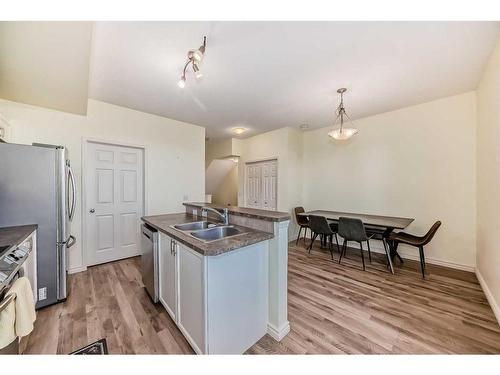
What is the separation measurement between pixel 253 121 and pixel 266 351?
3.67m

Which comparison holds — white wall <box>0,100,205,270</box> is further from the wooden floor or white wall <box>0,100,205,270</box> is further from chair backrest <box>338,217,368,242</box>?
chair backrest <box>338,217,368,242</box>

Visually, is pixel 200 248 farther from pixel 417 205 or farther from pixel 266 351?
pixel 417 205

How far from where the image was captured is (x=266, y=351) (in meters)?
1.49

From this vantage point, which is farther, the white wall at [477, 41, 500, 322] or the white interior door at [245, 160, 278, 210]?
the white interior door at [245, 160, 278, 210]

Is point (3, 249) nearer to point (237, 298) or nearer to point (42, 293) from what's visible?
point (42, 293)

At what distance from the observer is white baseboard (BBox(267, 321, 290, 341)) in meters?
1.60

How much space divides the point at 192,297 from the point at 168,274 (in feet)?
1.62

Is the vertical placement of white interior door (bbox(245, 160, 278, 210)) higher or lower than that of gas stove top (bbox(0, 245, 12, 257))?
higher

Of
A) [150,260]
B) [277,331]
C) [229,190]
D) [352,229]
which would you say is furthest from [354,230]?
[229,190]

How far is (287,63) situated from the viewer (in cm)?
216

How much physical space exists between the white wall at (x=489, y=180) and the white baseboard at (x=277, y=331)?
2.00 metres

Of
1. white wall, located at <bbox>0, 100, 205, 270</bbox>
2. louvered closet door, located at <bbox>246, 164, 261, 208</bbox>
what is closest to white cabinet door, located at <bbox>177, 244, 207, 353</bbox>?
white wall, located at <bbox>0, 100, 205, 270</bbox>

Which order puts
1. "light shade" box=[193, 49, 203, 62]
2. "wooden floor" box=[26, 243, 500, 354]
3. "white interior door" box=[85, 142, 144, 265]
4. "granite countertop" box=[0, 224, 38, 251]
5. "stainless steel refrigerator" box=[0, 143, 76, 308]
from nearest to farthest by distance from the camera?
"granite countertop" box=[0, 224, 38, 251], "wooden floor" box=[26, 243, 500, 354], "light shade" box=[193, 49, 203, 62], "stainless steel refrigerator" box=[0, 143, 76, 308], "white interior door" box=[85, 142, 144, 265]
